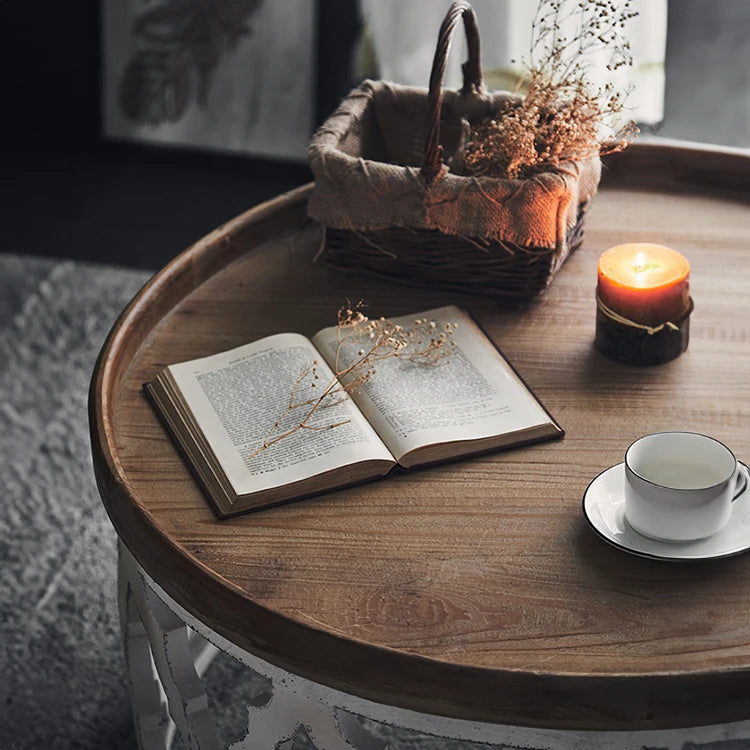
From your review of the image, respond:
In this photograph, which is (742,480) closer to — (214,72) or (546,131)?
(546,131)

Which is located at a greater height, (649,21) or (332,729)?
(649,21)

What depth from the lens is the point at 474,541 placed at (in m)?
0.99

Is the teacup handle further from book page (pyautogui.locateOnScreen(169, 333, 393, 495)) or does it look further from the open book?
book page (pyautogui.locateOnScreen(169, 333, 393, 495))

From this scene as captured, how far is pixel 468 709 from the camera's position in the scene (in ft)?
2.80

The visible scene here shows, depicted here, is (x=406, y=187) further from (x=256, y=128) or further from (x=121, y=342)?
(x=256, y=128)

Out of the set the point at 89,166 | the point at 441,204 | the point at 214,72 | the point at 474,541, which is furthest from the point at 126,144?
the point at 474,541

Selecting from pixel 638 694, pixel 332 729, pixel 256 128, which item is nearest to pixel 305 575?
pixel 332 729

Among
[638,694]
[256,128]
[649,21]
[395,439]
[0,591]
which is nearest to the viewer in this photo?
[638,694]

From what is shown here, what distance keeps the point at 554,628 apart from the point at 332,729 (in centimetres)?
21

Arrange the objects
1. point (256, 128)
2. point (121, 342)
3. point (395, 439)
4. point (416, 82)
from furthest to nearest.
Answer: point (256, 128), point (416, 82), point (121, 342), point (395, 439)

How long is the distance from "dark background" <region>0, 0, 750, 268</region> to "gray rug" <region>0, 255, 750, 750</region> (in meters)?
0.29

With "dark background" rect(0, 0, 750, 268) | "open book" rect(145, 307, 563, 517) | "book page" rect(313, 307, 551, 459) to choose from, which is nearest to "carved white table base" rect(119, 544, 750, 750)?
"open book" rect(145, 307, 563, 517)

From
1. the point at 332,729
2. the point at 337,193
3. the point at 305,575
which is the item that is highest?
the point at 337,193

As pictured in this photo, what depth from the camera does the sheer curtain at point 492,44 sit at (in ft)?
7.22
